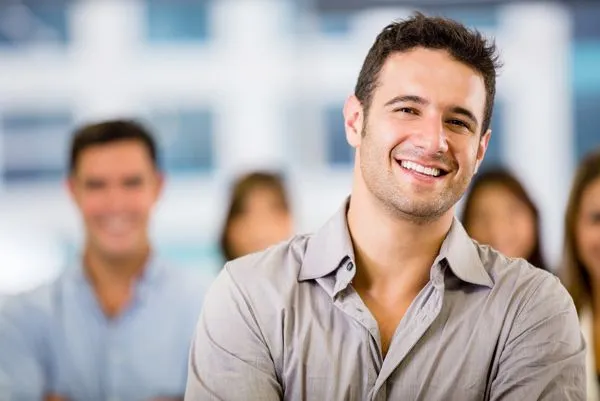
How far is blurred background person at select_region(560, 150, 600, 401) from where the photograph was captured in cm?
231

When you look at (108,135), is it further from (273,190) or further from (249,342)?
(249,342)

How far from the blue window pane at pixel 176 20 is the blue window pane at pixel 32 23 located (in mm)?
438

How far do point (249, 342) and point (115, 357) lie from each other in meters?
1.33

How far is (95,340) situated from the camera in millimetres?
2652

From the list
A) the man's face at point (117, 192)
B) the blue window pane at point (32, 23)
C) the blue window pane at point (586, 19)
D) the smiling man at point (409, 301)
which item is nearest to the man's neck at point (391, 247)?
the smiling man at point (409, 301)

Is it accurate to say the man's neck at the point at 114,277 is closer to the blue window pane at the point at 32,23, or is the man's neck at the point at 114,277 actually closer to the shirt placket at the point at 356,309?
the shirt placket at the point at 356,309

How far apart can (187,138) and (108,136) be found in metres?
1.92

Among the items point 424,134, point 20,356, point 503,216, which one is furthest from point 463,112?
point 20,356

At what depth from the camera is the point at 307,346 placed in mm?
1438

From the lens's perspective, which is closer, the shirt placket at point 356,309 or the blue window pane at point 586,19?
the shirt placket at point 356,309

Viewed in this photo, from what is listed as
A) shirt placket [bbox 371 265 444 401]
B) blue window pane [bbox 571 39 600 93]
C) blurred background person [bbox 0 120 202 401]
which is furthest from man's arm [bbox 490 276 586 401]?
blue window pane [bbox 571 39 600 93]

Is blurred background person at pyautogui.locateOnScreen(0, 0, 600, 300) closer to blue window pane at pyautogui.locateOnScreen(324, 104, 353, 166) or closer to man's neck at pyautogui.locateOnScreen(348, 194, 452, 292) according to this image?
blue window pane at pyautogui.locateOnScreen(324, 104, 353, 166)

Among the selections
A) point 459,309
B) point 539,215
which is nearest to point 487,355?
point 459,309

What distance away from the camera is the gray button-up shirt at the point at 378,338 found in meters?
1.40
